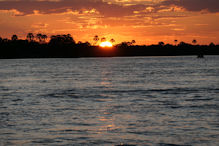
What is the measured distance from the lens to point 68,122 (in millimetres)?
19578

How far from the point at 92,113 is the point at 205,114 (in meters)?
6.48

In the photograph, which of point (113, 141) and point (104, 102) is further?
point (104, 102)

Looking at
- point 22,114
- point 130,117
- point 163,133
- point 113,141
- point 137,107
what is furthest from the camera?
point 137,107

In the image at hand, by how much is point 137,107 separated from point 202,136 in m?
9.53

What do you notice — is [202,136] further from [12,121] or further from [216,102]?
[216,102]

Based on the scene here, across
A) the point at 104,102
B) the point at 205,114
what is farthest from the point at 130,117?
the point at 104,102

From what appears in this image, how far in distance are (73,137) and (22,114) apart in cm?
742

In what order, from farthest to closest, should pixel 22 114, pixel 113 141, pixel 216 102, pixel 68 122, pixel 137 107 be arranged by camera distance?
pixel 216 102 → pixel 137 107 → pixel 22 114 → pixel 68 122 → pixel 113 141

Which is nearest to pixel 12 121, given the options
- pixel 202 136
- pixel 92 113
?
pixel 92 113

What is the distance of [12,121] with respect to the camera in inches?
791

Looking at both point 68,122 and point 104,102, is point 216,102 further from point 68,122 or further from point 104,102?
point 68,122

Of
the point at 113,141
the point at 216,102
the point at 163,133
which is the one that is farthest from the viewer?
the point at 216,102

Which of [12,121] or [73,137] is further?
[12,121]

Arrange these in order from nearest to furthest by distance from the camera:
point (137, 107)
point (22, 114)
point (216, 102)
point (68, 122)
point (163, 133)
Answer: point (163, 133)
point (68, 122)
point (22, 114)
point (137, 107)
point (216, 102)
